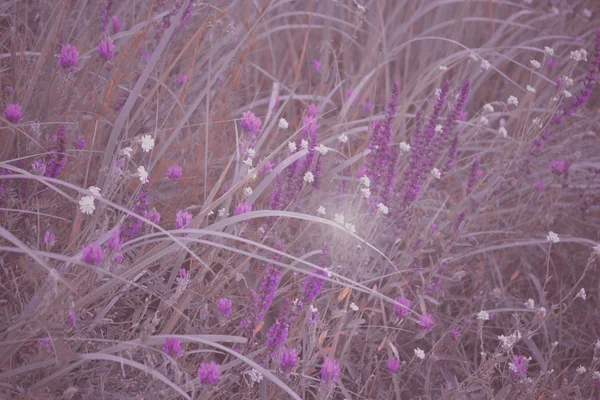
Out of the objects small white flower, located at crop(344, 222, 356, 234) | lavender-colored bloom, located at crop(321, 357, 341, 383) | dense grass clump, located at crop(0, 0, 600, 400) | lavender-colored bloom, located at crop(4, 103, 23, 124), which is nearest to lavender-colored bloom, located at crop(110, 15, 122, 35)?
dense grass clump, located at crop(0, 0, 600, 400)

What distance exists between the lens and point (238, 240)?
1.74m

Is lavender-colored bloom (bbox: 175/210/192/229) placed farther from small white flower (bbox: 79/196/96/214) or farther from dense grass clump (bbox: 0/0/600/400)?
small white flower (bbox: 79/196/96/214)

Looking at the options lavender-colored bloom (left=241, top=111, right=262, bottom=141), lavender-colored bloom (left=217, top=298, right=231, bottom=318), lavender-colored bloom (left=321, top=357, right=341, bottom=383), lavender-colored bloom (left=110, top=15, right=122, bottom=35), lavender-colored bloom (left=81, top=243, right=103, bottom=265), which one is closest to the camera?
lavender-colored bloom (left=81, top=243, right=103, bottom=265)

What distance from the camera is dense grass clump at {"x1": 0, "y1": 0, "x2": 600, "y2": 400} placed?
1.58 m

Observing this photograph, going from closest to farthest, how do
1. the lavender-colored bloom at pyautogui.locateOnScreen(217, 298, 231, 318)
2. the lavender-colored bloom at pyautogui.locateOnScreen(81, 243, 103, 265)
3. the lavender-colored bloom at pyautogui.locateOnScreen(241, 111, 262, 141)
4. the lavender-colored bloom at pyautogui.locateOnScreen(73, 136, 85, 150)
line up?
the lavender-colored bloom at pyautogui.locateOnScreen(81, 243, 103, 265)
the lavender-colored bloom at pyautogui.locateOnScreen(217, 298, 231, 318)
the lavender-colored bloom at pyautogui.locateOnScreen(241, 111, 262, 141)
the lavender-colored bloom at pyautogui.locateOnScreen(73, 136, 85, 150)

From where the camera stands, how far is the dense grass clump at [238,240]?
5.17ft

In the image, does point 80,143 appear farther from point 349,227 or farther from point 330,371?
point 330,371

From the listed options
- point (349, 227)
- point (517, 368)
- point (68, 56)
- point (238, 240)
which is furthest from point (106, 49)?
point (517, 368)

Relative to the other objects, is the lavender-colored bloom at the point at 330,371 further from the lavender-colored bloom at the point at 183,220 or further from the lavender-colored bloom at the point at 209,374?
the lavender-colored bloom at the point at 183,220

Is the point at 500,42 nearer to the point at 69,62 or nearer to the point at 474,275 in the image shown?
the point at 474,275


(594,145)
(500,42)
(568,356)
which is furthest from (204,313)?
(500,42)

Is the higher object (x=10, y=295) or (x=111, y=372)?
(x=10, y=295)

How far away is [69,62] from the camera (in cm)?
172

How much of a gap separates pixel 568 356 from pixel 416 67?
2245 millimetres
